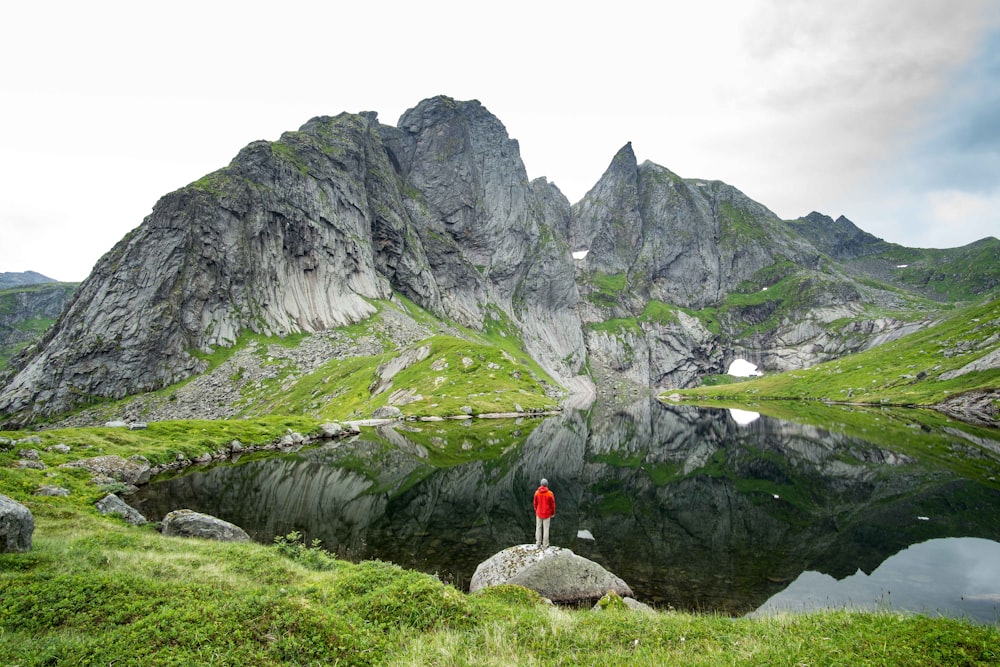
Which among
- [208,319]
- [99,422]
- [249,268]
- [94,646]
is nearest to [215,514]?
[94,646]

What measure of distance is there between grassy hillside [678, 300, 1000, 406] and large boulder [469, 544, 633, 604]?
120943 millimetres

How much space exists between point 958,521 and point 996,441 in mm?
49773

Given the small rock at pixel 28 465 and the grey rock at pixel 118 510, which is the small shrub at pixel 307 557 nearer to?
the grey rock at pixel 118 510

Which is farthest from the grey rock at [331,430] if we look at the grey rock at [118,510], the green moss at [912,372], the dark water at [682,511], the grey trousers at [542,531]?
the green moss at [912,372]

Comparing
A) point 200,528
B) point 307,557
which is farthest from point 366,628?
point 200,528

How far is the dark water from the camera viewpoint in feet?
74.5

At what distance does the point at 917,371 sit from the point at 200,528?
178999mm

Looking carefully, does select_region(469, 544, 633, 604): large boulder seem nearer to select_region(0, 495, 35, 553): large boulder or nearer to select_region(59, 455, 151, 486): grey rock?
select_region(0, 495, 35, 553): large boulder

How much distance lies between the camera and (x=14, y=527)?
1512 cm

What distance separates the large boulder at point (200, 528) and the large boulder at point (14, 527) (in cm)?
886

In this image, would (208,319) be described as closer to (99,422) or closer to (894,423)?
(99,422)

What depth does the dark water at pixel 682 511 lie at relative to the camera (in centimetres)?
2270

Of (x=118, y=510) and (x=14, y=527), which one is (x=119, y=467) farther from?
(x=14, y=527)

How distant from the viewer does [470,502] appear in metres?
36.1
